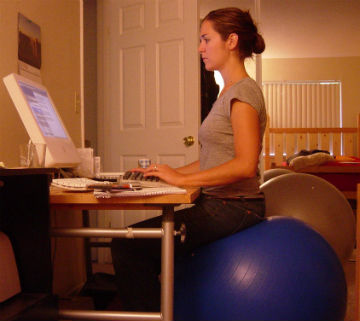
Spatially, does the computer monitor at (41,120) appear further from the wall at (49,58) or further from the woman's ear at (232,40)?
the woman's ear at (232,40)

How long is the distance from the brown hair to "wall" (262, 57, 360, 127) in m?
6.45

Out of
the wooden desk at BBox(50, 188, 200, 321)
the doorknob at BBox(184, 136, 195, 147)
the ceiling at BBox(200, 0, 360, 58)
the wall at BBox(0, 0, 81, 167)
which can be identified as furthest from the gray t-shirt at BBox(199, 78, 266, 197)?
the ceiling at BBox(200, 0, 360, 58)

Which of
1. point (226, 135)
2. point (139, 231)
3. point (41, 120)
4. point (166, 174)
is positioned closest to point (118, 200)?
point (139, 231)

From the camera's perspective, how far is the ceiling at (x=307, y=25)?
5.21 m

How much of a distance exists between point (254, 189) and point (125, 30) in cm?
231

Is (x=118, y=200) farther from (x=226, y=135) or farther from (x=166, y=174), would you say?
(x=226, y=135)

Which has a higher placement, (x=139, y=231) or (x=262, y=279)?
(x=139, y=231)

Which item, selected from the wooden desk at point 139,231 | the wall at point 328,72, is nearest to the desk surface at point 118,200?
the wooden desk at point 139,231

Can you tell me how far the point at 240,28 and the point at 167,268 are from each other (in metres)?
0.93

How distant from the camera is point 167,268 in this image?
3.92 ft

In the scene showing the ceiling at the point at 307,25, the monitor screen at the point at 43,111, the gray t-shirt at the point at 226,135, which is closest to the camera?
the gray t-shirt at the point at 226,135

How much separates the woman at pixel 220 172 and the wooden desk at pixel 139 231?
14 cm

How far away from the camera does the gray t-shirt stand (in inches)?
56.3

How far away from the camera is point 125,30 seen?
11.0ft
